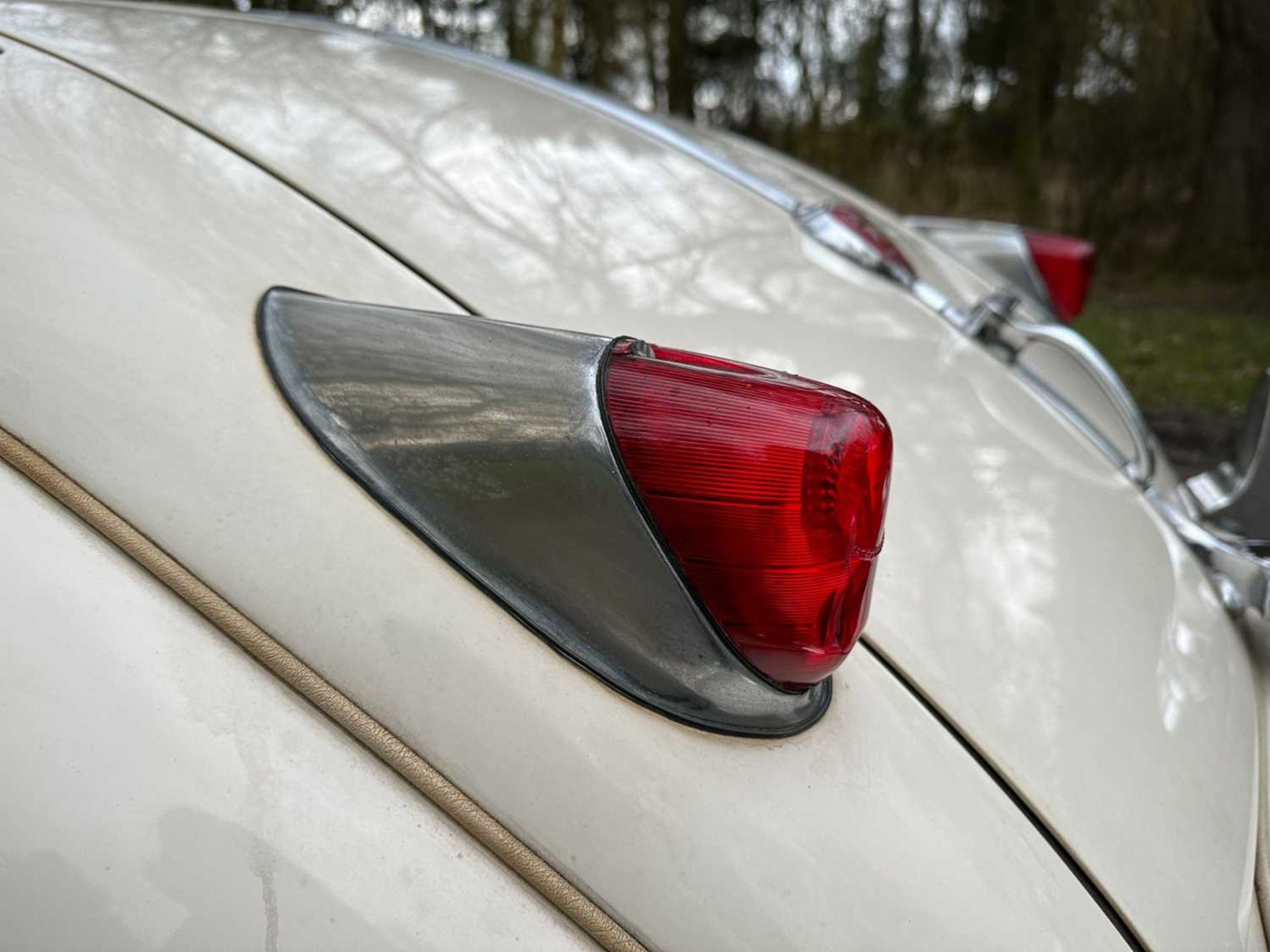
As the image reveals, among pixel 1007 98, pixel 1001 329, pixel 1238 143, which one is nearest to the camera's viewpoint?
pixel 1001 329

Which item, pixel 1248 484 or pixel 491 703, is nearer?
pixel 491 703

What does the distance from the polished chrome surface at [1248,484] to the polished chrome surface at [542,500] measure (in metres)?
1.08

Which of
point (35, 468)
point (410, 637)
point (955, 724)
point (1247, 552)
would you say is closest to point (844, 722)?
point (955, 724)

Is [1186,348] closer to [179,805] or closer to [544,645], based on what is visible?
[544,645]

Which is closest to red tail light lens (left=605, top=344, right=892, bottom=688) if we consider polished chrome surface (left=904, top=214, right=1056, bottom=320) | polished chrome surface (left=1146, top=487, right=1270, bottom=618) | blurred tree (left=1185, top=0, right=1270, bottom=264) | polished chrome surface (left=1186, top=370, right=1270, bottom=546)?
polished chrome surface (left=1146, top=487, right=1270, bottom=618)

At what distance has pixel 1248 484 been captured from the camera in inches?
66.3

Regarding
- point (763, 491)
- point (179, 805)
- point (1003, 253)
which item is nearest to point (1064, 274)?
point (1003, 253)

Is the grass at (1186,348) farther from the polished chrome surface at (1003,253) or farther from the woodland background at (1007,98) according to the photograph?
the polished chrome surface at (1003,253)

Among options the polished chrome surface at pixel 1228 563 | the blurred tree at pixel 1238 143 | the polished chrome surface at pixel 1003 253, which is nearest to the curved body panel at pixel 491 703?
the polished chrome surface at pixel 1228 563

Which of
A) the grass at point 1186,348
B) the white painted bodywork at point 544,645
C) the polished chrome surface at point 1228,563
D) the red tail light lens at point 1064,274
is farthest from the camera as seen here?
the grass at point 1186,348

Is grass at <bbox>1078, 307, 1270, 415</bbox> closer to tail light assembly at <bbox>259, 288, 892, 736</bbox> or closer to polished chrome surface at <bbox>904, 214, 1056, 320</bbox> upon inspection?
polished chrome surface at <bbox>904, 214, 1056, 320</bbox>

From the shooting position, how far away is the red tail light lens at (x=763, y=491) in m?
0.78

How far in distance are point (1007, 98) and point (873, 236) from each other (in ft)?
33.5

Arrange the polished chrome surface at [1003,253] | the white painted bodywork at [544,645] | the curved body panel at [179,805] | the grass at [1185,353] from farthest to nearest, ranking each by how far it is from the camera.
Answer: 1. the grass at [1185,353]
2. the polished chrome surface at [1003,253]
3. the white painted bodywork at [544,645]
4. the curved body panel at [179,805]
